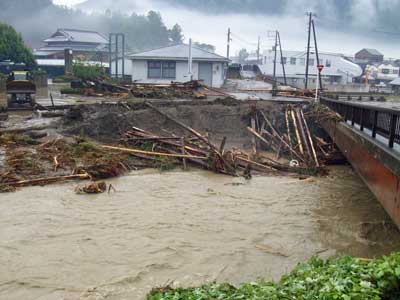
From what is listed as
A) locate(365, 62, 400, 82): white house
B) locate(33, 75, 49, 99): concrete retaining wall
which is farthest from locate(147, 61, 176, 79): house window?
locate(365, 62, 400, 82): white house

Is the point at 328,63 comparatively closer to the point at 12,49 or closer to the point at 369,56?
the point at 369,56

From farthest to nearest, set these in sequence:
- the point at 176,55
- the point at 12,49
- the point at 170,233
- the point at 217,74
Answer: the point at 217,74, the point at 176,55, the point at 12,49, the point at 170,233

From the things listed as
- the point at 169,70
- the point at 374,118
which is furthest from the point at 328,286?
the point at 169,70

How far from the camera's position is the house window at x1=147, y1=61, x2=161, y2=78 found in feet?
135

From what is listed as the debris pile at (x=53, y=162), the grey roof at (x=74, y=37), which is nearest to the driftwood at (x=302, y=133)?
the debris pile at (x=53, y=162)

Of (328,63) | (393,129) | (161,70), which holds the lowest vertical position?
(393,129)

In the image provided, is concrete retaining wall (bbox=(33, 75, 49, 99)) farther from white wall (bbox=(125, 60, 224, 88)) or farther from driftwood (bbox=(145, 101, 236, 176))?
driftwood (bbox=(145, 101, 236, 176))

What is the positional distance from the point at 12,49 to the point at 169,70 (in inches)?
580

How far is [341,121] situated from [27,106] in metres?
17.5

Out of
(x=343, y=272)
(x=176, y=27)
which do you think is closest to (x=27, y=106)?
(x=343, y=272)

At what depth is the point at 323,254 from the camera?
824 centimetres

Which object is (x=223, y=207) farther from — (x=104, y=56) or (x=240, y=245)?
(x=104, y=56)

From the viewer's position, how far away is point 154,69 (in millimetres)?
41312

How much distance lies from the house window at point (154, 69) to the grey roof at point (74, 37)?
29.7 meters
